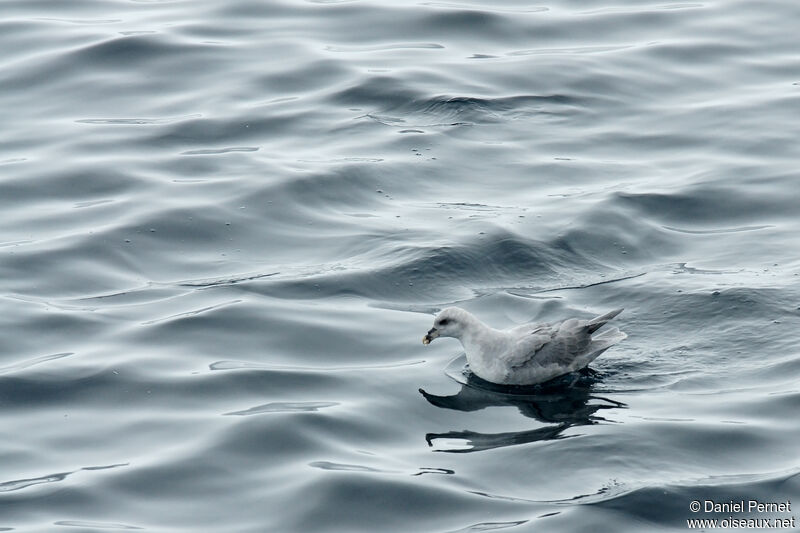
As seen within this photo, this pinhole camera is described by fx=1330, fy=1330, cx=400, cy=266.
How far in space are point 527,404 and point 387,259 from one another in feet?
9.53

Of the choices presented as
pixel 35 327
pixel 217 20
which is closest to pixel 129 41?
pixel 217 20

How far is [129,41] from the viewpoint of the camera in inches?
781

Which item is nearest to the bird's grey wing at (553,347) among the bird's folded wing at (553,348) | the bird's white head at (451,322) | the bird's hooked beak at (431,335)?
the bird's folded wing at (553,348)

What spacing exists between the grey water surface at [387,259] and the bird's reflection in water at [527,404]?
35 mm

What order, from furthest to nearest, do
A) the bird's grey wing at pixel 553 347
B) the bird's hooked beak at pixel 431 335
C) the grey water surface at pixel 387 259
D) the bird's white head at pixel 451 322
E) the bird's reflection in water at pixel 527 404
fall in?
the bird's hooked beak at pixel 431 335 < the bird's white head at pixel 451 322 < the bird's grey wing at pixel 553 347 < the bird's reflection in water at pixel 527 404 < the grey water surface at pixel 387 259

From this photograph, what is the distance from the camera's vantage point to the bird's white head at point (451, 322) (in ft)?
35.6

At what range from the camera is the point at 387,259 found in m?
13.0

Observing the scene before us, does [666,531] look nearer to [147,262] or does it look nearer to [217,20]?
[147,262]

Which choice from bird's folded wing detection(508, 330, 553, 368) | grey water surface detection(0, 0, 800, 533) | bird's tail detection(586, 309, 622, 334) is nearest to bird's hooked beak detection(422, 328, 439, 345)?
grey water surface detection(0, 0, 800, 533)

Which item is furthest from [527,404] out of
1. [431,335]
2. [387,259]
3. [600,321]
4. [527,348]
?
[387,259]

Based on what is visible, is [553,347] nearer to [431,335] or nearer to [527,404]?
[527,404]

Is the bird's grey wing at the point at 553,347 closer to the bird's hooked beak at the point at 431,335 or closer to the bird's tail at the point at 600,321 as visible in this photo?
the bird's tail at the point at 600,321

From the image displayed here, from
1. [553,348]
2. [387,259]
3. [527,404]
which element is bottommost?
[527,404]

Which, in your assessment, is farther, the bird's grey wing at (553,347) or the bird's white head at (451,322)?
the bird's white head at (451,322)
